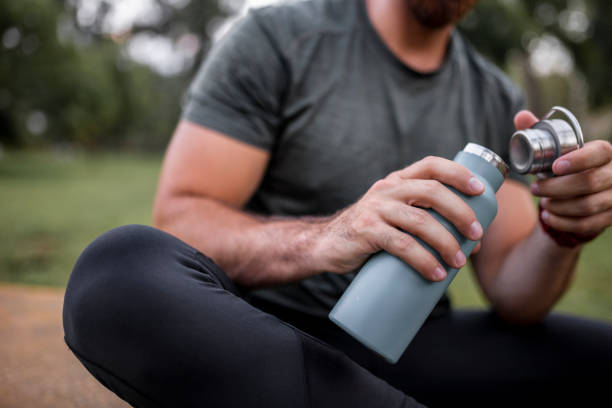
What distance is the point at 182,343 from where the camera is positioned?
54 centimetres

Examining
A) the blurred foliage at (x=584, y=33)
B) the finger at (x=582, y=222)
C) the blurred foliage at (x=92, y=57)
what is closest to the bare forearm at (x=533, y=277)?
the finger at (x=582, y=222)

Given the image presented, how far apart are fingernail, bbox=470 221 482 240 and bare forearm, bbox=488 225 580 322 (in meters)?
0.44

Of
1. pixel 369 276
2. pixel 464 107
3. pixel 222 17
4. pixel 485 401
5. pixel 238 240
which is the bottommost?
pixel 222 17

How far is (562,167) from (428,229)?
0.78ft

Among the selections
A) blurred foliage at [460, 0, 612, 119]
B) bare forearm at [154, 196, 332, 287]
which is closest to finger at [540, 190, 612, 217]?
bare forearm at [154, 196, 332, 287]

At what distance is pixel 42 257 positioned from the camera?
3062 mm

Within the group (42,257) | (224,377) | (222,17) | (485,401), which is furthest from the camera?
(222,17)

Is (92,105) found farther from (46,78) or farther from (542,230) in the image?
(542,230)

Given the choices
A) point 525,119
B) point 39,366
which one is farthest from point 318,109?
point 39,366

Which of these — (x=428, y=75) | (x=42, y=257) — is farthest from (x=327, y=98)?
(x=42, y=257)

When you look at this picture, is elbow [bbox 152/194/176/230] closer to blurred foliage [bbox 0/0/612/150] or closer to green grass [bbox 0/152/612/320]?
green grass [bbox 0/152/612/320]

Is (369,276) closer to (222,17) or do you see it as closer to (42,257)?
(42,257)

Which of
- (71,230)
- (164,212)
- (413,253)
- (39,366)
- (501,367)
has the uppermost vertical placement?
(413,253)

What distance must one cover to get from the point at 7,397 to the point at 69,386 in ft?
0.39
